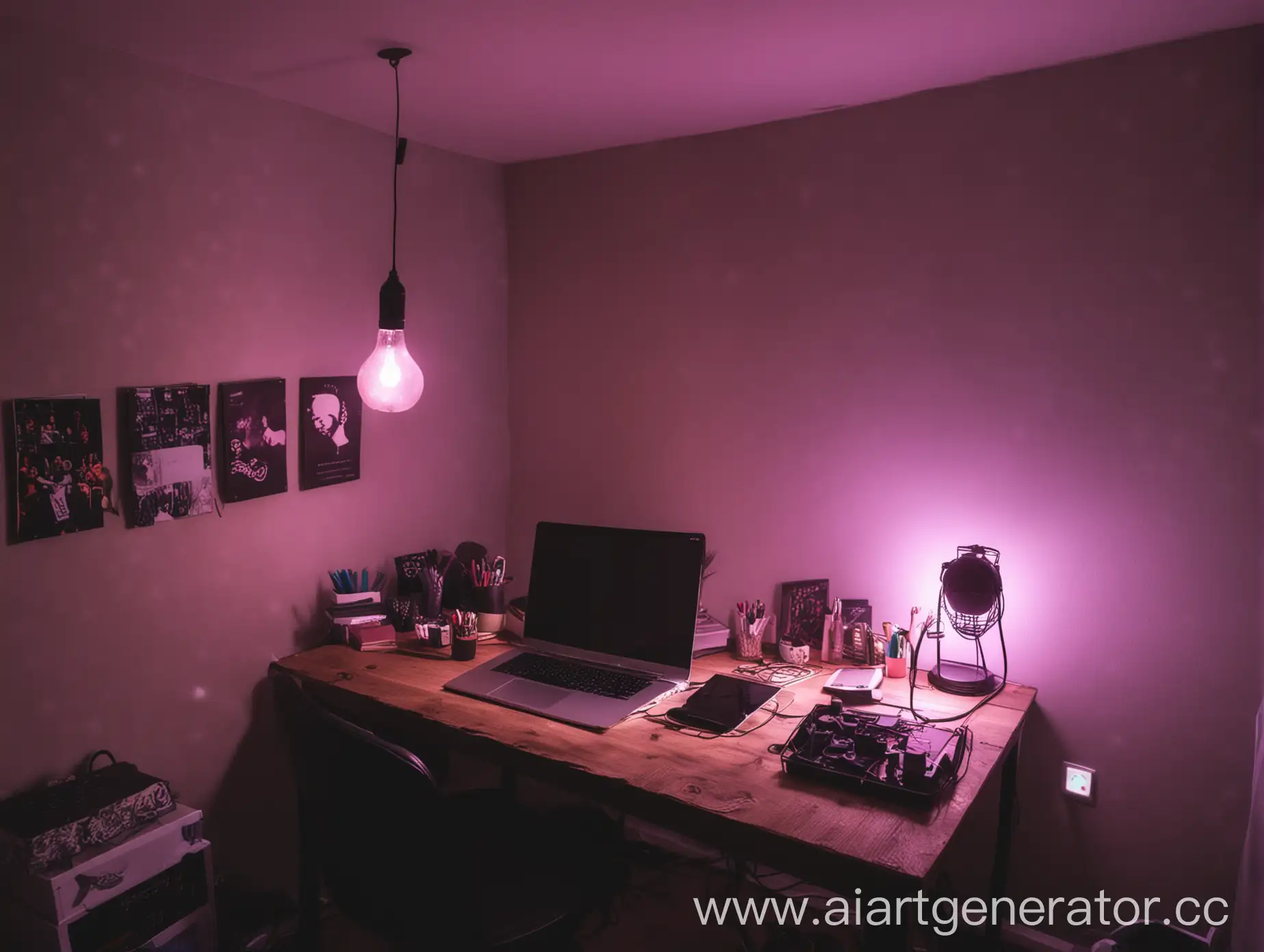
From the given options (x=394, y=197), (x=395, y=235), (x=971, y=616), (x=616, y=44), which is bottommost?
(x=971, y=616)

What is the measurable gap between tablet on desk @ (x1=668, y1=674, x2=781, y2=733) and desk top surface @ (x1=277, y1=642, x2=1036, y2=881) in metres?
0.04

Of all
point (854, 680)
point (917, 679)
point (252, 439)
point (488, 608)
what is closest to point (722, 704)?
point (854, 680)

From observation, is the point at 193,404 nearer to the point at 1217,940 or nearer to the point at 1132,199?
the point at 1132,199

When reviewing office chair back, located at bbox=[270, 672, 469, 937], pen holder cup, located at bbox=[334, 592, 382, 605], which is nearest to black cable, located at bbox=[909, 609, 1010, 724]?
office chair back, located at bbox=[270, 672, 469, 937]

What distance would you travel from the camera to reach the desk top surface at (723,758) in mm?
1493

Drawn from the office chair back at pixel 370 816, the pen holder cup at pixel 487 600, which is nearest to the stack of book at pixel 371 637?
the pen holder cup at pixel 487 600

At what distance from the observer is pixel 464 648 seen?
2.37m

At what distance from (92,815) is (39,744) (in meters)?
0.25

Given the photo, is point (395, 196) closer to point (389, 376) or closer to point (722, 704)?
point (389, 376)

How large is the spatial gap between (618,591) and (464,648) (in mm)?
486

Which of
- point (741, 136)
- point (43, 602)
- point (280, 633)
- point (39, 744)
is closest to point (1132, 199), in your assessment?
point (741, 136)

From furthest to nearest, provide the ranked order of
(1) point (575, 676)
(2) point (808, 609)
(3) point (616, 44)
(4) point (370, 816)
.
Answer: (2) point (808, 609)
(1) point (575, 676)
(3) point (616, 44)
(4) point (370, 816)

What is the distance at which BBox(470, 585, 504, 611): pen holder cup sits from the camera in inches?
102

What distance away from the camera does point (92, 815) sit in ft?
5.75
